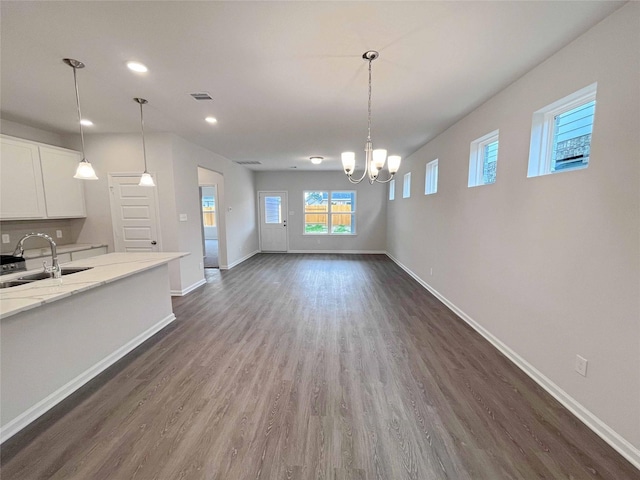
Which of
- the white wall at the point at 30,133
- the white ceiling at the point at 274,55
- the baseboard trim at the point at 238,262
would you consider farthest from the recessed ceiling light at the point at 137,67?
the baseboard trim at the point at 238,262

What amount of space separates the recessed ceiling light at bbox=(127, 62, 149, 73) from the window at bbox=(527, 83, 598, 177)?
333cm

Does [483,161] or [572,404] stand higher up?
[483,161]

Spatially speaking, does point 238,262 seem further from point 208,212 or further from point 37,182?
point 208,212

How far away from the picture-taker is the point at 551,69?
2068 mm

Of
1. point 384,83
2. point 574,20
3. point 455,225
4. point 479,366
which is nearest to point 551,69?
point 574,20

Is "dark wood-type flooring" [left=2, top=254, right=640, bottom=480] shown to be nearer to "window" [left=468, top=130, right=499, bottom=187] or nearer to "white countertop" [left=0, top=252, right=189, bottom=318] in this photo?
"white countertop" [left=0, top=252, right=189, bottom=318]

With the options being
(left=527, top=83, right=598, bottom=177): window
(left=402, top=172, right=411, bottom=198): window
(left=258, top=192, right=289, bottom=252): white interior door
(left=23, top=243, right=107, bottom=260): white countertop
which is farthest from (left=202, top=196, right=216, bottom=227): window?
(left=527, top=83, right=598, bottom=177): window

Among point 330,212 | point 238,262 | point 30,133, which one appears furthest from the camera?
point 330,212

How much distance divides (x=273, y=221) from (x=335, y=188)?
2.27 m

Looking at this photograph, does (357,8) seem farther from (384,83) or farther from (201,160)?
(201,160)

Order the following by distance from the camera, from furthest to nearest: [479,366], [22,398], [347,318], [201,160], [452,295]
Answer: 1. [201,160]
2. [452,295]
3. [347,318]
4. [479,366]
5. [22,398]

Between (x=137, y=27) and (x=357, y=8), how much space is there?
1.44m

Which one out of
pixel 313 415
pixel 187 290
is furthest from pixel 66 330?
pixel 187 290

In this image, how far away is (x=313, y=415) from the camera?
6.18 feet
